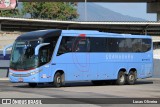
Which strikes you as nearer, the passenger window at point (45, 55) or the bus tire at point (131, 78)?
the passenger window at point (45, 55)

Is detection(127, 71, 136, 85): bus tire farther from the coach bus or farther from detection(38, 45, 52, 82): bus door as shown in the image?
detection(38, 45, 52, 82): bus door

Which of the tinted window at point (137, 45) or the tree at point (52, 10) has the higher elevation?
the tree at point (52, 10)

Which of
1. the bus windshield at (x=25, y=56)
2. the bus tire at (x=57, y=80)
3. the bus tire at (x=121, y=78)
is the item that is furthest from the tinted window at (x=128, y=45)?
the bus windshield at (x=25, y=56)

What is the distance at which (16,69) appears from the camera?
27688mm

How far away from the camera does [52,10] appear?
355 ft

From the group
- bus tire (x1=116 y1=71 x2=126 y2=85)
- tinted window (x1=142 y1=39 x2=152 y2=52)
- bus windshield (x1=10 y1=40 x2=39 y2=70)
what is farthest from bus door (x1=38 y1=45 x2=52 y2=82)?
tinted window (x1=142 y1=39 x2=152 y2=52)

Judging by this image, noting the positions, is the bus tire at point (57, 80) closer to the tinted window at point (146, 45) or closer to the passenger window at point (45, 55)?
the passenger window at point (45, 55)

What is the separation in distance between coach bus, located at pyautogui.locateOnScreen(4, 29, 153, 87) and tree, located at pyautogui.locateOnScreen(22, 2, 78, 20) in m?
75.7

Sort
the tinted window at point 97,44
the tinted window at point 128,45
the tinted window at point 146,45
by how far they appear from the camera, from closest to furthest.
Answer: the tinted window at point 97,44
the tinted window at point 128,45
the tinted window at point 146,45

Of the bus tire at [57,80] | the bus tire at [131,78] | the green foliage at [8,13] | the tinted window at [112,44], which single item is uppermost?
the green foliage at [8,13]

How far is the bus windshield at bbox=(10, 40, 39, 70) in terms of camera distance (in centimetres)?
2712

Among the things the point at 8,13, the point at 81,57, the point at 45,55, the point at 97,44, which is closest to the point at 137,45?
the point at 97,44

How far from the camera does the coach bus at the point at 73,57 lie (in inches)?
1071

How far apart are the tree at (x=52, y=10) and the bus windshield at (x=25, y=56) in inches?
3129
